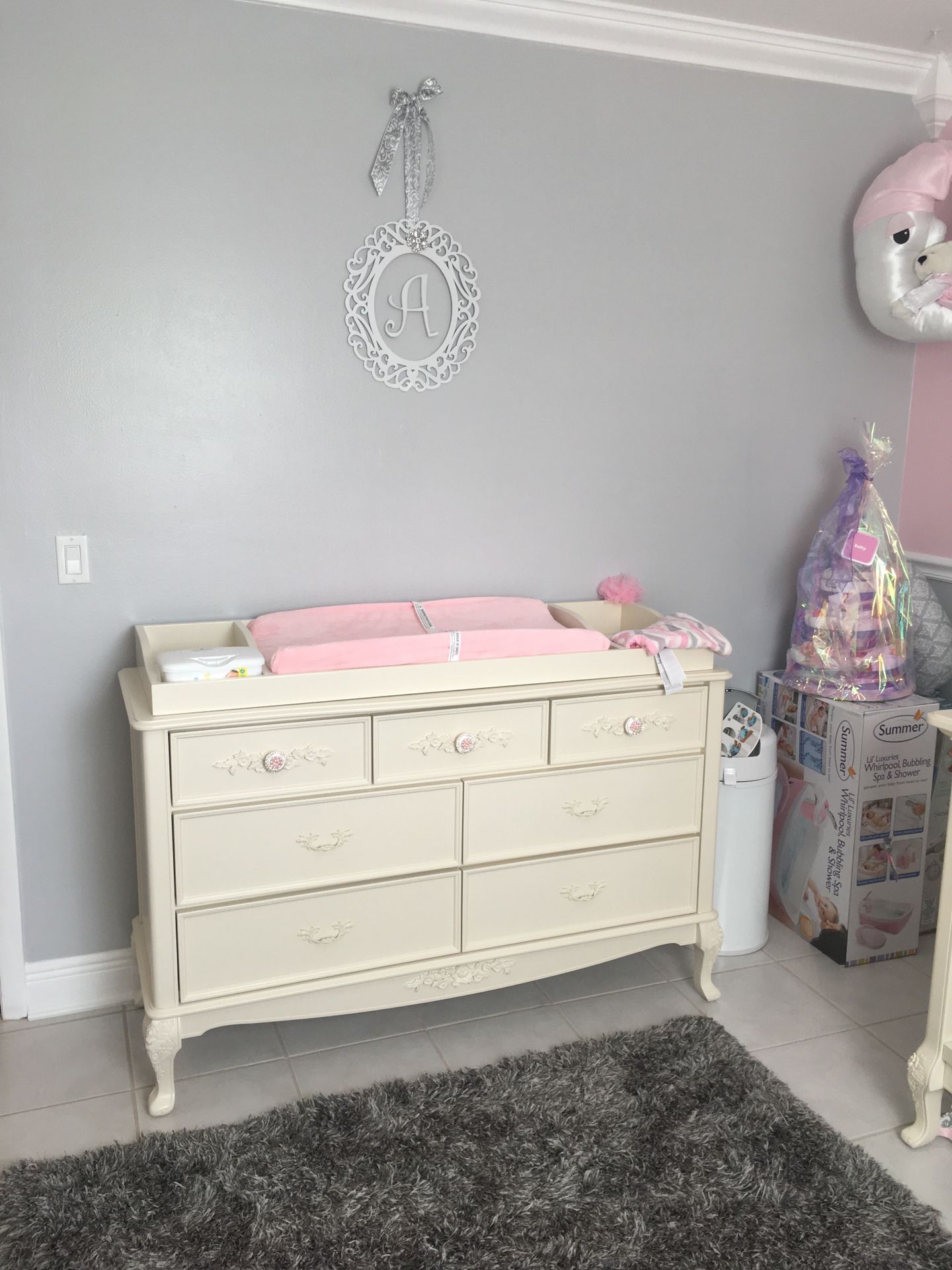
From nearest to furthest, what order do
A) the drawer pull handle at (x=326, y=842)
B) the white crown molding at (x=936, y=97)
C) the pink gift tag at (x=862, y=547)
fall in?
the drawer pull handle at (x=326, y=842)
the pink gift tag at (x=862, y=547)
the white crown molding at (x=936, y=97)

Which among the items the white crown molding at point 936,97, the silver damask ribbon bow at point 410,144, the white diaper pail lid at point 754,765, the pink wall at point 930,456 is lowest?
the white diaper pail lid at point 754,765

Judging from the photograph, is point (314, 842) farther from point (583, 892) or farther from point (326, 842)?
point (583, 892)

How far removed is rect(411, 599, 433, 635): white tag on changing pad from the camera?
8.00 feet

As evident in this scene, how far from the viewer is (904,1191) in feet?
6.17

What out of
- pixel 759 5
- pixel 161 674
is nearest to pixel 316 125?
pixel 759 5

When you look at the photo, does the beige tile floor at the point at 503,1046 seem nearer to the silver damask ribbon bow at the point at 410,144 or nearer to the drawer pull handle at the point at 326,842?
the drawer pull handle at the point at 326,842

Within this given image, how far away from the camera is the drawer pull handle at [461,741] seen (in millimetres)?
2180

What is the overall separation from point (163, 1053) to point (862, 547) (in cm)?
202

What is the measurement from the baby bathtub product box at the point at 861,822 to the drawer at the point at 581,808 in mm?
496

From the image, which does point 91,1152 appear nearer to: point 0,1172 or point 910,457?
point 0,1172

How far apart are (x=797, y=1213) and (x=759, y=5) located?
2557 millimetres

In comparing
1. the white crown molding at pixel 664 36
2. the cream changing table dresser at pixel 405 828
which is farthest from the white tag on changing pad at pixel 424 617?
the white crown molding at pixel 664 36

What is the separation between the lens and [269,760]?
2.05 metres

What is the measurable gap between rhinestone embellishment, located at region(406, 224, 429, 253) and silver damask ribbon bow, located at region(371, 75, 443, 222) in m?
0.02
